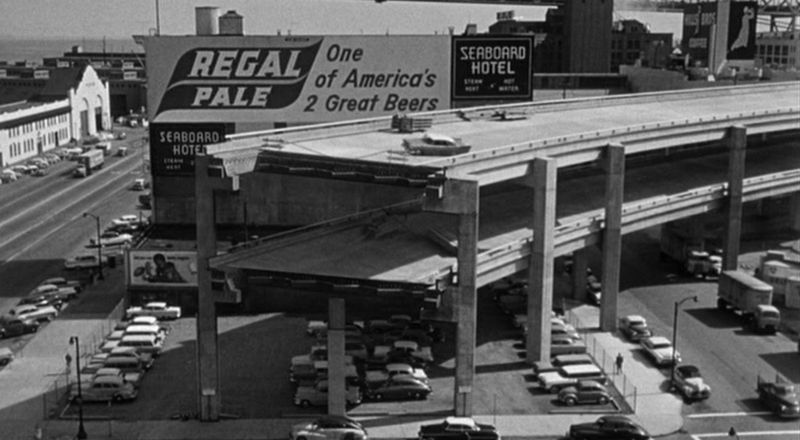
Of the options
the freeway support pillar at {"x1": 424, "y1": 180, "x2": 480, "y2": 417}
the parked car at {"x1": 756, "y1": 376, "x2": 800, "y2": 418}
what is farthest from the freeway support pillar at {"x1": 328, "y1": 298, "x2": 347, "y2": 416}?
the parked car at {"x1": 756, "y1": 376, "x2": 800, "y2": 418}

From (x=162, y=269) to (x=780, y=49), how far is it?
106 meters

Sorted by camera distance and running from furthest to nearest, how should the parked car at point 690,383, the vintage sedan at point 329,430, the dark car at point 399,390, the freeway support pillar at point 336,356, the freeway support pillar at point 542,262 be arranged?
the freeway support pillar at point 542,262 → the parked car at point 690,383 → the dark car at point 399,390 → the freeway support pillar at point 336,356 → the vintage sedan at point 329,430

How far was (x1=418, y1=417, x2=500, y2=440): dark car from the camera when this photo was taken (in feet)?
141

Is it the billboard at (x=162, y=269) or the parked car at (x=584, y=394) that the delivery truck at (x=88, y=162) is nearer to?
the billboard at (x=162, y=269)

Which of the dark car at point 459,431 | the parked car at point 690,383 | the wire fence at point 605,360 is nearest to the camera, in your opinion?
the dark car at point 459,431

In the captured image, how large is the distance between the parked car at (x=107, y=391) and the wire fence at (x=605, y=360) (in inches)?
946

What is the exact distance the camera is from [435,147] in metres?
53.2

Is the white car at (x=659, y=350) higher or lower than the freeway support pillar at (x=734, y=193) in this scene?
lower

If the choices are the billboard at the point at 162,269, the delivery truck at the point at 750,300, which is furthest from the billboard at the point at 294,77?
the delivery truck at the point at 750,300

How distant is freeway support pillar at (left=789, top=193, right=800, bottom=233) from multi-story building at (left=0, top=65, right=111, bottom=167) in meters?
87.8

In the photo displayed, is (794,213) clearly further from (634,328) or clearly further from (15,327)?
(15,327)

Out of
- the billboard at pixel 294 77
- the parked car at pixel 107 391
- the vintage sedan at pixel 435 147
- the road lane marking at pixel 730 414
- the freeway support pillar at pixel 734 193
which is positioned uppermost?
the billboard at pixel 294 77

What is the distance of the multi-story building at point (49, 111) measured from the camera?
124 meters

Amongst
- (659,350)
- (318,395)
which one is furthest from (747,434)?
(318,395)
